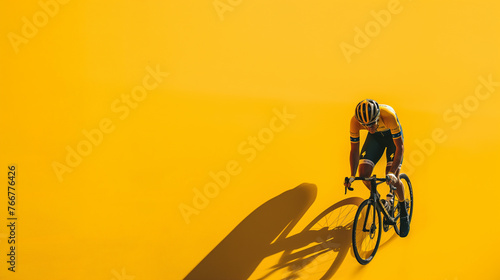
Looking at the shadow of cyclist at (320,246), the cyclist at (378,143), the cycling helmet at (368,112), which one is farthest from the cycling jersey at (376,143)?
the shadow of cyclist at (320,246)

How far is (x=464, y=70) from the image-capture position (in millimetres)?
6117

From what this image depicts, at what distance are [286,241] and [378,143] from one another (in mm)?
1589

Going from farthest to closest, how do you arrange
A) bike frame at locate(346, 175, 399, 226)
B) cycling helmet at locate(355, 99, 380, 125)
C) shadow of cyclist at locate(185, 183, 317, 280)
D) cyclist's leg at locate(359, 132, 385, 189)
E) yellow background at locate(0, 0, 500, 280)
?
cyclist's leg at locate(359, 132, 385, 189) < shadow of cyclist at locate(185, 183, 317, 280) < bike frame at locate(346, 175, 399, 226) < cycling helmet at locate(355, 99, 380, 125) < yellow background at locate(0, 0, 500, 280)

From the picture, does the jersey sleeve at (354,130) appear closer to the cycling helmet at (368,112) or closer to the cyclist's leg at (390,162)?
the cycling helmet at (368,112)

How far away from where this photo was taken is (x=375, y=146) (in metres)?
5.10

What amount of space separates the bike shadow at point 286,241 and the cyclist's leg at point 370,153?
55 cm

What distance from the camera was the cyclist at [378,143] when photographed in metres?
4.56

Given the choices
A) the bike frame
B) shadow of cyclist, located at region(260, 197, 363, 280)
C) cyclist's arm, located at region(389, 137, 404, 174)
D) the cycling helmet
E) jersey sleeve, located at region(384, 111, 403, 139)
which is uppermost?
the cycling helmet

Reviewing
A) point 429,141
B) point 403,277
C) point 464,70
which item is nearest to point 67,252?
point 403,277

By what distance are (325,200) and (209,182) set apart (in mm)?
1465

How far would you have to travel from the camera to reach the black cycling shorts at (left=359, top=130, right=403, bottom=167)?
200 inches

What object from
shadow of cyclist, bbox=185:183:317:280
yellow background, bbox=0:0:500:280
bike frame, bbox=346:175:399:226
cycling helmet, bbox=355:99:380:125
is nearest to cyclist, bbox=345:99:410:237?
cycling helmet, bbox=355:99:380:125

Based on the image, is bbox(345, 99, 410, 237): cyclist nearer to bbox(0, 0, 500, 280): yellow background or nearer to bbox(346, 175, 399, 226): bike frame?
bbox(346, 175, 399, 226): bike frame

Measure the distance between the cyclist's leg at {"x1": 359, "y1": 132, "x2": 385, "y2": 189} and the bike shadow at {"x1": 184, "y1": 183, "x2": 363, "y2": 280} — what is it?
1.81 feet
